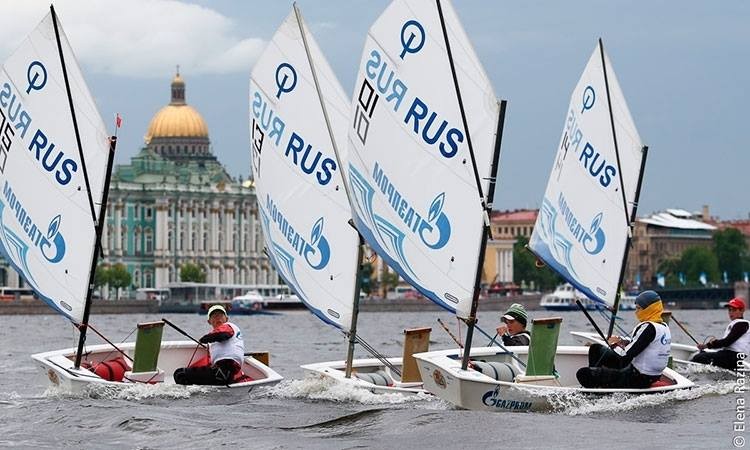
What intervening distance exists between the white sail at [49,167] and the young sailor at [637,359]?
6.27 meters

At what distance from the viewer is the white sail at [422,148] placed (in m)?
19.4

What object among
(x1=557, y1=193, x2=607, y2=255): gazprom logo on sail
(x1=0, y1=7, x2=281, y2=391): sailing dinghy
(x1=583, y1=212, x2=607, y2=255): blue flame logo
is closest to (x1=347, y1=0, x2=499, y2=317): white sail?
(x1=0, y1=7, x2=281, y2=391): sailing dinghy

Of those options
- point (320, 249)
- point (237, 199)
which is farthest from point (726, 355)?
point (237, 199)

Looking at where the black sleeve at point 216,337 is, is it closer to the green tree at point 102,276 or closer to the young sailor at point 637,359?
the young sailor at point 637,359

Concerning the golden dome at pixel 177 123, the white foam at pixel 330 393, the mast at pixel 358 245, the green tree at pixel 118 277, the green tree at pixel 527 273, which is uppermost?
the golden dome at pixel 177 123

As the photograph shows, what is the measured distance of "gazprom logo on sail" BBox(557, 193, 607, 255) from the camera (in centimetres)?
2770

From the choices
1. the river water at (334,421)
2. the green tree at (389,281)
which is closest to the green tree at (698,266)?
the green tree at (389,281)

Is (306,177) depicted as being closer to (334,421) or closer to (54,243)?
(54,243)

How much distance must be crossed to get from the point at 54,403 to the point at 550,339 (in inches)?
222

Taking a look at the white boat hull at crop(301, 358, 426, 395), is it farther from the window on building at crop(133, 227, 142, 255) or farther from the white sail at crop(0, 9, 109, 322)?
the window on building at crop(133, 227, 142, 255)

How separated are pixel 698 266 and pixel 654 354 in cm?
17108

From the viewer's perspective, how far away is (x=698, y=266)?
617ft

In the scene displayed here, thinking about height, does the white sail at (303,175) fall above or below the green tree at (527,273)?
below

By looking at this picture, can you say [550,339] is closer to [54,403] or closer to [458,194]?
[458,194]
